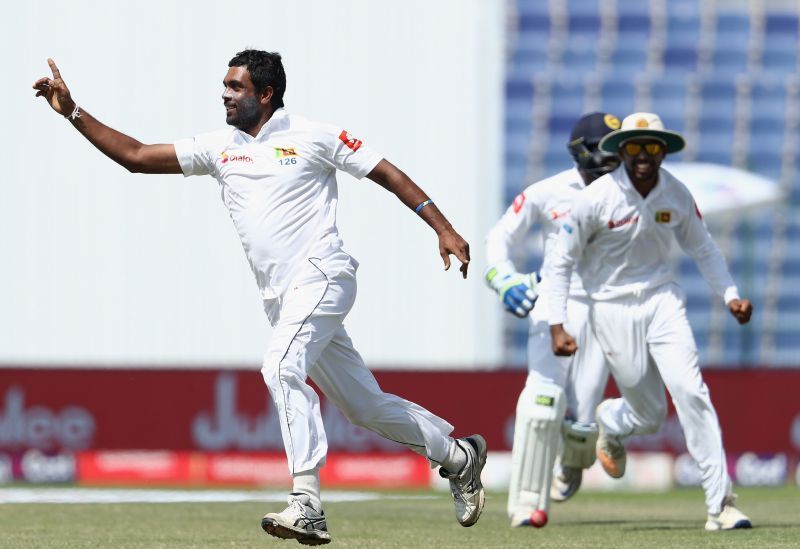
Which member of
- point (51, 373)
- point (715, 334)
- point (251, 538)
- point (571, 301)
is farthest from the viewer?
point (715, 334)

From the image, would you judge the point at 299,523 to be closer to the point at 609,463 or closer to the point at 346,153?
the point at 346,153

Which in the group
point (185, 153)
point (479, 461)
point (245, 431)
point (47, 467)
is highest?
point (185, 153)

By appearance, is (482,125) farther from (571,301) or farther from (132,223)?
(571,301)

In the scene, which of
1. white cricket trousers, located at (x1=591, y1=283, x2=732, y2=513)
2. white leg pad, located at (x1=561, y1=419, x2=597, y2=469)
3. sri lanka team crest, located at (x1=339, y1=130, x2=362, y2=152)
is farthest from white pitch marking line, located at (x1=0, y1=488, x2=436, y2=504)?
sri lanka team crest, located at (x1=339, y1=130, x2=362, y2=152)

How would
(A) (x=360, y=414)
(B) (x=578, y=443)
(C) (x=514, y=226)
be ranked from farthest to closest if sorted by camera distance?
(B) (x=578, y=443) → (C) (x=514, y=226) → (A) (x=360, y=414)

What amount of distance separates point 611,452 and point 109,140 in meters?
4.07

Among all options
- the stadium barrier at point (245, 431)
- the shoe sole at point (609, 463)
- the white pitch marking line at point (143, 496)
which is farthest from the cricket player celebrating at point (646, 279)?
the stadium barrier at point (245, 431)

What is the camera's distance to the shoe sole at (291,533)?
6243 mm

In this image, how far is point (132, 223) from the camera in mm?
21969

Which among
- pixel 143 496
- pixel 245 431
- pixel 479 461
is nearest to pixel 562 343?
pixel 479 461

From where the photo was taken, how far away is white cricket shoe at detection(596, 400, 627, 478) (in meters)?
9.68

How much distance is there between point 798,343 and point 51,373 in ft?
58.6

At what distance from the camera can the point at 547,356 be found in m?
8.92

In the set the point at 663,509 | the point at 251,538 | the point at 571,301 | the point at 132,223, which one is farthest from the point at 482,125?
the point at 251,538
